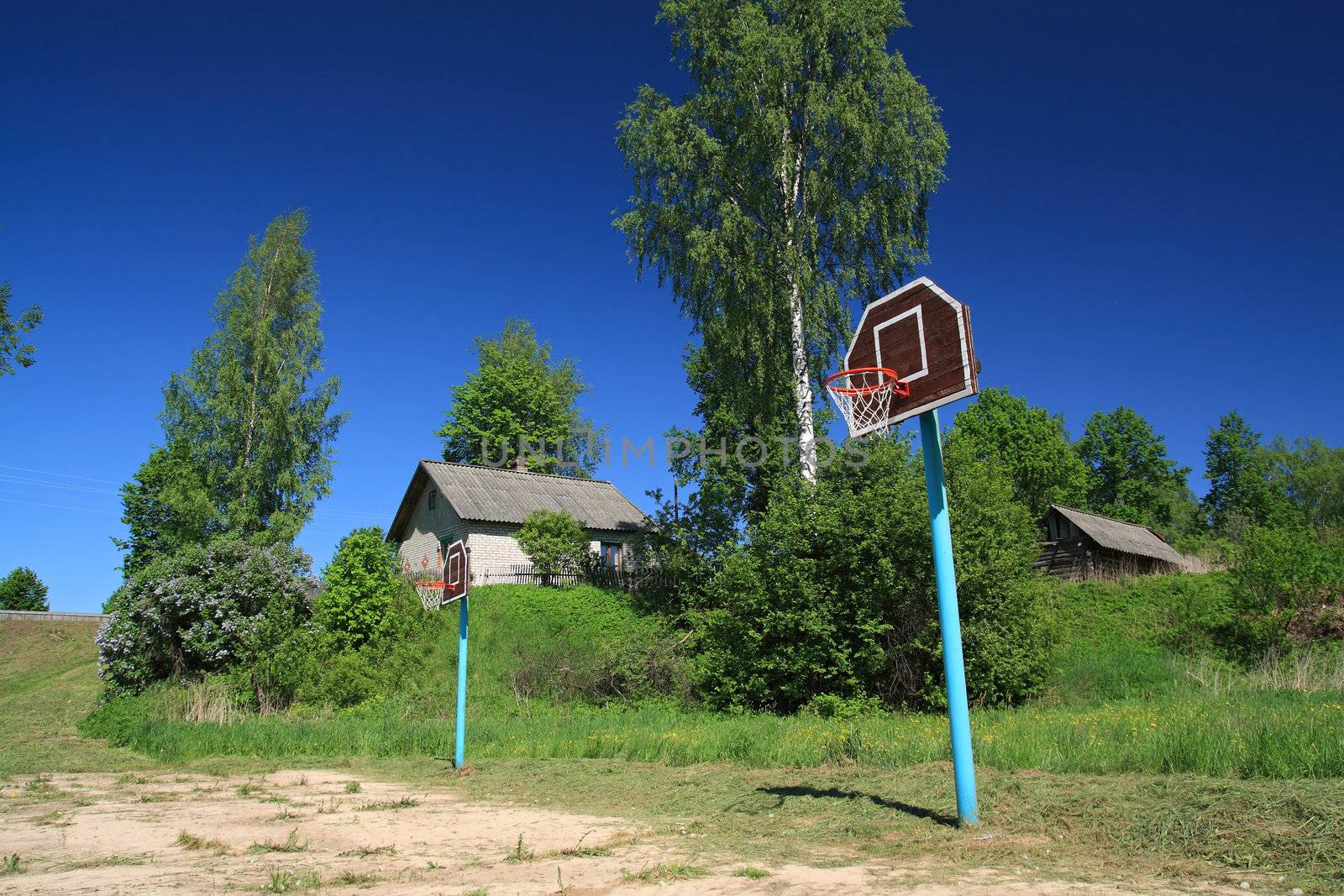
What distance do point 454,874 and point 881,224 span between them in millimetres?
17406

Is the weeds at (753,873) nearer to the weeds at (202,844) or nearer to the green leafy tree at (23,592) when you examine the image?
the weeds at (202,844)

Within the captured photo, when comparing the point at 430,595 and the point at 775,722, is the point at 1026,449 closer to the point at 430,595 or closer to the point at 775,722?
the point at 430,595

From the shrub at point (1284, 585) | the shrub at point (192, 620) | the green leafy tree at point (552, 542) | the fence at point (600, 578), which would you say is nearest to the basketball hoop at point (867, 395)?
the shrub at point (1284, 585)

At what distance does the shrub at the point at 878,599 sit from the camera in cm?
1520

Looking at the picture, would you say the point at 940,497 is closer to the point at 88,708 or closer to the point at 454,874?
the point at 454,874

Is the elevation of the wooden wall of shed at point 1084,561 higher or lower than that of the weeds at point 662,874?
higher

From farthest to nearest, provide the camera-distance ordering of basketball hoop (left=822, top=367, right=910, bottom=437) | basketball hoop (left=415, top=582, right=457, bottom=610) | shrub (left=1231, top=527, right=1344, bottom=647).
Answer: basketball hoop (left=415, top=582, right=457, bottom=610)
shrub (left=1231, top=527, right=1344, bottom=647)
basketball hoop (left=822, top=367, right=910, bottom=437)

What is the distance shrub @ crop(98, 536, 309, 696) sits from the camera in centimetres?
1911

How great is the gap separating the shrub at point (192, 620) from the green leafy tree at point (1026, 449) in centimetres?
3206

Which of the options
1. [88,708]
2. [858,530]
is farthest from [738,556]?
[88,708]

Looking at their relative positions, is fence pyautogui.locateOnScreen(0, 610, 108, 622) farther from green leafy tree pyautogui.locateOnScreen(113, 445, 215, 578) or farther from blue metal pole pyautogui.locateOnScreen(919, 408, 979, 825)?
blue metal pole pyautogui.locateOnScreen(919, 408, 979, 825)

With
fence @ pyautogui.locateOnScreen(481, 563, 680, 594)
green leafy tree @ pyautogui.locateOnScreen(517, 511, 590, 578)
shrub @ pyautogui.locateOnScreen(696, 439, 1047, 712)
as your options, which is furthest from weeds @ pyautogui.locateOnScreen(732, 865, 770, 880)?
green leafy tree @ pyautogui.locateOnScreen(517, 511, 590, 578)

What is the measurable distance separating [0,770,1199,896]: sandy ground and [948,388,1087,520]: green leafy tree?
1437 inches

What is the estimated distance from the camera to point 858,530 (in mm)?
16000
